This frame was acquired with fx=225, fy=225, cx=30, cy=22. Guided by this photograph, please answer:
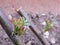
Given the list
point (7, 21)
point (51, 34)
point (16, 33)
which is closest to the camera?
point (7, 21)

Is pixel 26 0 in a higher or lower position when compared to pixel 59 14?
higher

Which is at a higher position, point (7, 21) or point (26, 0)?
point (7, 21)

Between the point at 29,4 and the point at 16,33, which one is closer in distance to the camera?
the point at 16,33

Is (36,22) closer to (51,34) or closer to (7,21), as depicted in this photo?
(51,34)

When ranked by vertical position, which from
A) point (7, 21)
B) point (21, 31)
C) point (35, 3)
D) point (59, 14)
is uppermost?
point (7, 21)

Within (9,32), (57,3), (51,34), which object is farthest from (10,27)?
(57,3)

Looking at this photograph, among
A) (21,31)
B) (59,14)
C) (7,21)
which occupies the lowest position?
(59,14)

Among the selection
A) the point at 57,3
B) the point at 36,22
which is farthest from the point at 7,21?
the point at 57,3

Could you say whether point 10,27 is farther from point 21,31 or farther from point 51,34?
point 51,34

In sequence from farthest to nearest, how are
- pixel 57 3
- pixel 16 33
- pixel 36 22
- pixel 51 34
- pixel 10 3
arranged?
1. pixel 57 3
2. pixel 10 3
3. pixel 36 22
4. pixel 51 34
5. pixel 16 33
